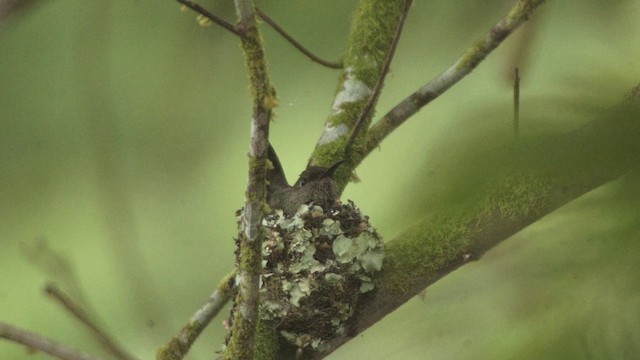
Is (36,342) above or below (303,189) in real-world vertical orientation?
below

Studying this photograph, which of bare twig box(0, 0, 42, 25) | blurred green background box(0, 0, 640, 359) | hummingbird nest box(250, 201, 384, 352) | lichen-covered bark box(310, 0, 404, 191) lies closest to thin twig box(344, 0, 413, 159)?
lichen-covered bark box(310, 0, 404, 191)

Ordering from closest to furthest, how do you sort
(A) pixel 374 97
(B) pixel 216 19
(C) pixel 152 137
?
(B) pixel 216 19 < (A) pixel 374 97 < (C) pixel 152 137

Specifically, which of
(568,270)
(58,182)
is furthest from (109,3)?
(568,270)

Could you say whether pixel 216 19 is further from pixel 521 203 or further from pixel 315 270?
pixel 315 270

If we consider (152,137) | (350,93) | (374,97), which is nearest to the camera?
(374,97)

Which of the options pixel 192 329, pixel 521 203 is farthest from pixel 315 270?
pixel 521 203

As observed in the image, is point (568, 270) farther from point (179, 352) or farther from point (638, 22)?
point (638, 22)

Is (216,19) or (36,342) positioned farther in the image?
(36,342)

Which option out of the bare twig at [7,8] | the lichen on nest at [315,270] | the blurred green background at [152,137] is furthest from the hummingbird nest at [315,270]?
the blurred green background at [152,137]

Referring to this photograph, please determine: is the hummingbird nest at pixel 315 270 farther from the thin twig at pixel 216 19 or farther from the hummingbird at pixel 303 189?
the thin twig at pixel 216 19
